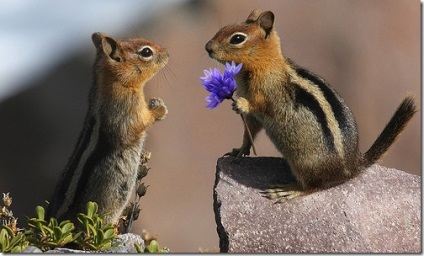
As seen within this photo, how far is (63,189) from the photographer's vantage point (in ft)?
13.5

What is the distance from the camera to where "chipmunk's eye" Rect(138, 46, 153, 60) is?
417 cm

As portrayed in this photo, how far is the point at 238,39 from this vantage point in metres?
4.02

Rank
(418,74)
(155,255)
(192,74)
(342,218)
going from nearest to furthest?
1. (155,255)
2. (342,218)
3. (192,74)
4. (418,74)

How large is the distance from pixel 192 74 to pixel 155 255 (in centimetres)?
230

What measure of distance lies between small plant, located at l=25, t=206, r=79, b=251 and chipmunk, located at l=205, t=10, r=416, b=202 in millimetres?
925

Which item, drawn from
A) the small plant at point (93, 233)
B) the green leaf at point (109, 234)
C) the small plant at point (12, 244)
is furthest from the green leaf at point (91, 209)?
the small plant at point (12, 244)

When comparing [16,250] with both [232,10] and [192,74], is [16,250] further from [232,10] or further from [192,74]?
[232,10]

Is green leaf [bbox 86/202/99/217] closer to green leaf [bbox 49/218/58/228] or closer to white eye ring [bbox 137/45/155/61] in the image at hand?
green leaf [bbox 49/218/58/228]

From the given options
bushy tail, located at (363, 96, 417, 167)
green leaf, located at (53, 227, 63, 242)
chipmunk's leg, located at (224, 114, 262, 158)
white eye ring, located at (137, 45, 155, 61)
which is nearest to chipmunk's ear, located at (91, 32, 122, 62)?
white eye ring, located at (137, 45, 155, 61)

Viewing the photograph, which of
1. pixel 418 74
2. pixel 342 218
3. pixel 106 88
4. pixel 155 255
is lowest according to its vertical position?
pixel 418 74

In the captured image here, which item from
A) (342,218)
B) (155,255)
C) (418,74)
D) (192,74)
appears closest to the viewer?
(155,255)

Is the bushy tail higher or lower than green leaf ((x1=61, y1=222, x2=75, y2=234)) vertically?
lower

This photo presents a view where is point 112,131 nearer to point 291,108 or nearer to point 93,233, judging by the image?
point 93,233

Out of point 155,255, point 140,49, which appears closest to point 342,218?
point 155,255
